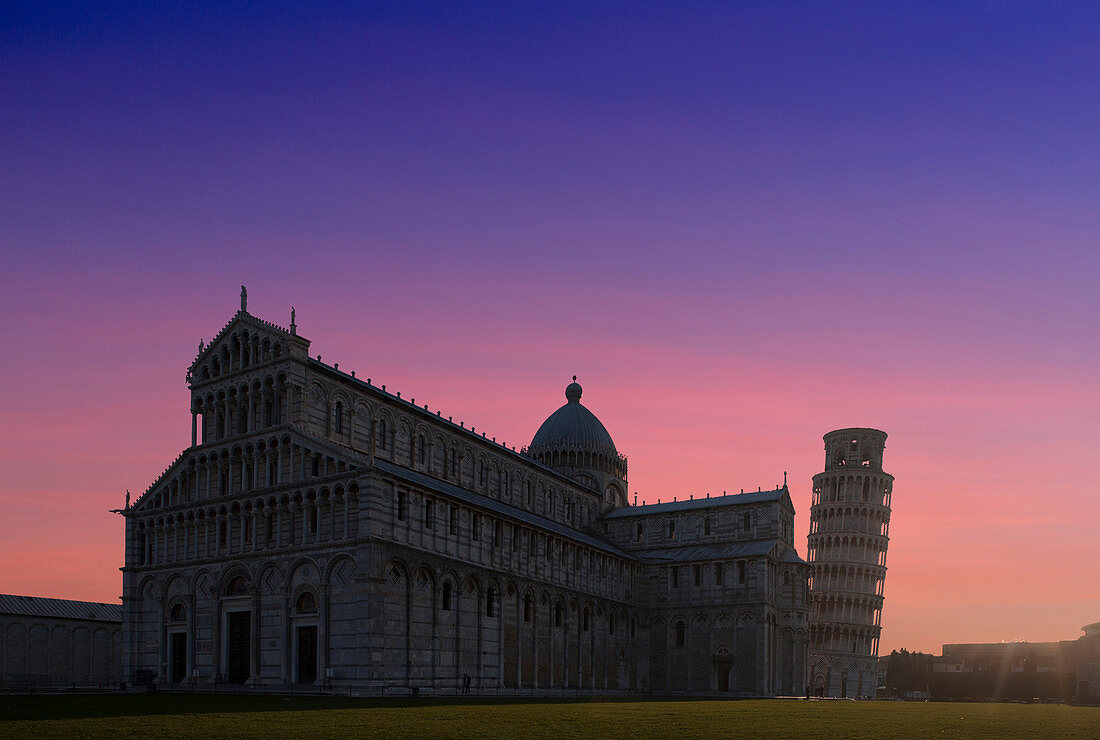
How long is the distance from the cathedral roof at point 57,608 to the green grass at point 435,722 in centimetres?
4157

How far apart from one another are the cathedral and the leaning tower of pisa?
38168mm

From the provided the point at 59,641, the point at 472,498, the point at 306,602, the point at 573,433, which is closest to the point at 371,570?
the point at 306,602

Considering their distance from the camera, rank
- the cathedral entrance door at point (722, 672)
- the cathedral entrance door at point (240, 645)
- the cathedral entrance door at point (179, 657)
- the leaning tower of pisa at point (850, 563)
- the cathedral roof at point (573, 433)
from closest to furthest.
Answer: the cathedral entrance door at point (240, 645), the cathedral entrance door at point (179, 657), the cathedral entrance door at point (722, 672), the cathedral roof at point (573, 433), the leaning tower of pisa at point (850, 563)

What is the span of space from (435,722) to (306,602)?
101 ft

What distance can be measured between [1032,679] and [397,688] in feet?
338

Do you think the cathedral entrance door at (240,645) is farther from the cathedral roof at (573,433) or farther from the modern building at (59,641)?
the cathedral roof at (573,433)

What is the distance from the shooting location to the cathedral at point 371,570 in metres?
61.3

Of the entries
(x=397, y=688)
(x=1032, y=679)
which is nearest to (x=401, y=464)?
(x=397, y=688)

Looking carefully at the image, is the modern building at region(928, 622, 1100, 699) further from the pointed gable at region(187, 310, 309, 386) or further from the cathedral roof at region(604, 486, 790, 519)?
the pointed gable at region(187, 310, 309, 386)

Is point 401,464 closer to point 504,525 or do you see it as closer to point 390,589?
point 504,525

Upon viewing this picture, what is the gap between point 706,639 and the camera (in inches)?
3649

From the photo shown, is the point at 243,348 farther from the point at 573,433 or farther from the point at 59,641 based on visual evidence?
the point at 573,433

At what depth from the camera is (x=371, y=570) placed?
195ft

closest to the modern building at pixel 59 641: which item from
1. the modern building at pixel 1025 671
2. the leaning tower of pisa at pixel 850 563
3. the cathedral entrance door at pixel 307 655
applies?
the cathedral entrance door at pixel 307 655
